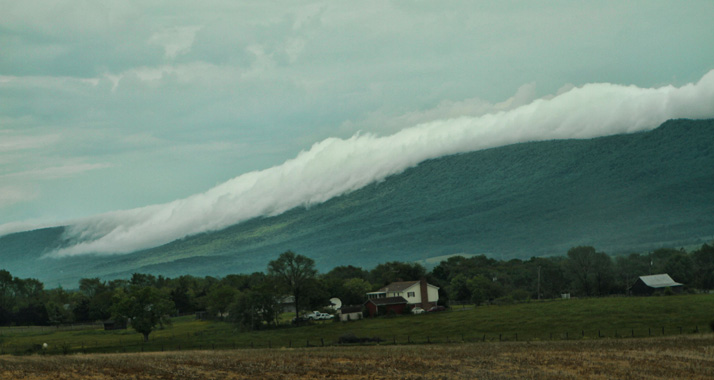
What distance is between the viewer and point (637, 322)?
73.7 m

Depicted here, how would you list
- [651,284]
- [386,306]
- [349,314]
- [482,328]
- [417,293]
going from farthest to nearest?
[651,284] < [417,293] < [386,306] < [349,314] < [482,328]

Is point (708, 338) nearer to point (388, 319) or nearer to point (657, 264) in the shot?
point (388, 319)

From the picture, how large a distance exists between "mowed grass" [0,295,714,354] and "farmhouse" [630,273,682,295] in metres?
29.5

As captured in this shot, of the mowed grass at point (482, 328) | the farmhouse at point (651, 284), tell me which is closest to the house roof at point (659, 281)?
the farmhouse at point (651, 284)

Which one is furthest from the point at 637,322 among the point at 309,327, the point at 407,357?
the point at 309,327

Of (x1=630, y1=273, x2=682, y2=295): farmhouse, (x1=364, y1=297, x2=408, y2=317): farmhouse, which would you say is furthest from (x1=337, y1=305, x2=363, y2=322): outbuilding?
(x1=630, y1=273, x2=682, y2=295): farmhouse

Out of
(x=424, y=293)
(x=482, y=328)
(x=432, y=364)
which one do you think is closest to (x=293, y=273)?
(x=424, y=293)

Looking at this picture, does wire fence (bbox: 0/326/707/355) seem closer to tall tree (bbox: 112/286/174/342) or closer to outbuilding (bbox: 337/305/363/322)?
tall tree (bbox: 112/286/174/342)

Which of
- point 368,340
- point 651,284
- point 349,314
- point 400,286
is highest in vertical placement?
point 400,286

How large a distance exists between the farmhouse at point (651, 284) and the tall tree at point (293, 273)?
54.8 metres

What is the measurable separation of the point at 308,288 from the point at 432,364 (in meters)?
55.7

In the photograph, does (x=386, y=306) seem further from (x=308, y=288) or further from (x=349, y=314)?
(x=308, y=288)

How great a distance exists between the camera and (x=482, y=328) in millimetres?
77438

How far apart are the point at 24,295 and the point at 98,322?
51183mm
